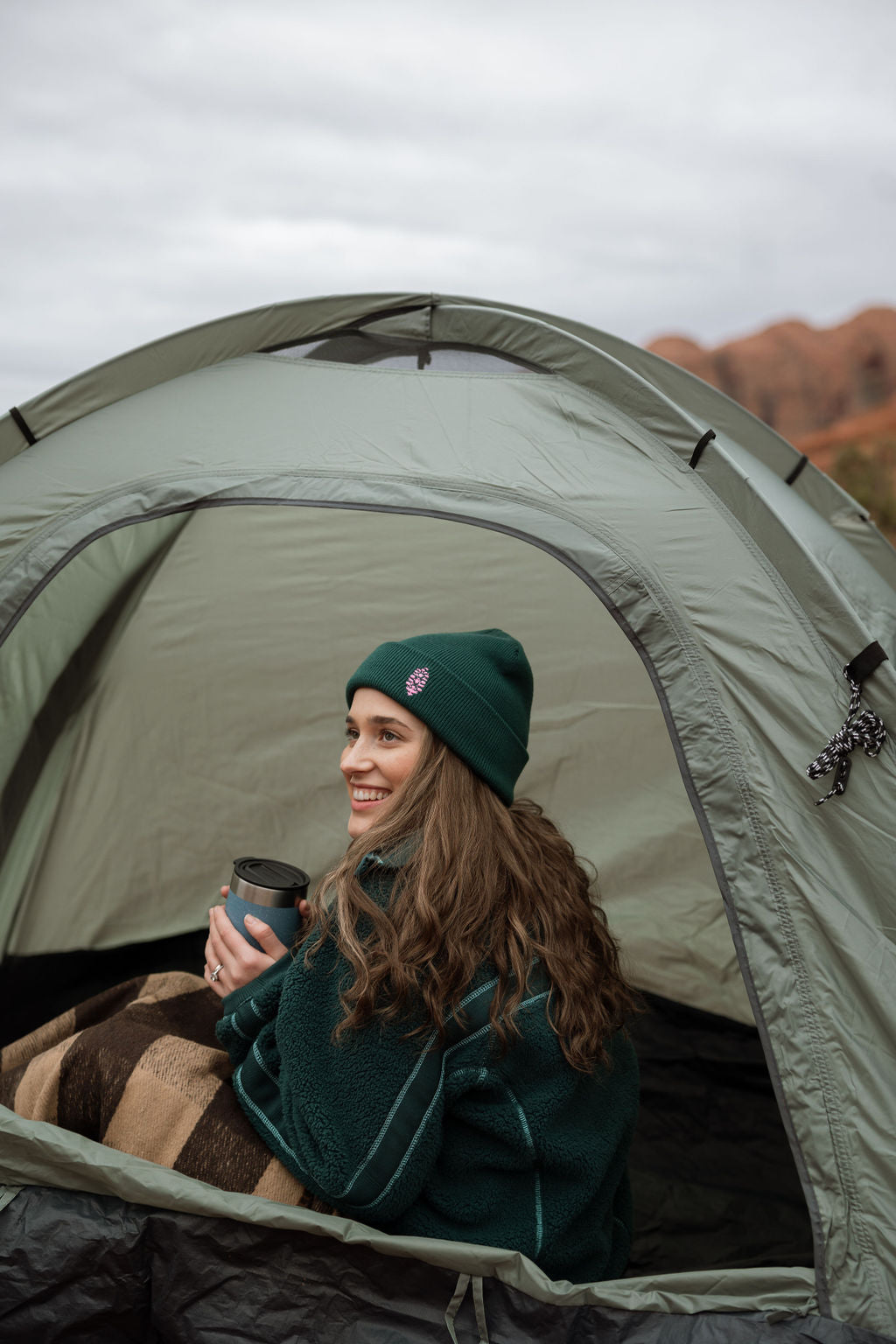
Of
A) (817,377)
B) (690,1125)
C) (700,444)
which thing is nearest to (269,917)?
(700,444)

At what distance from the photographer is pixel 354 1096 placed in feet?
3.66

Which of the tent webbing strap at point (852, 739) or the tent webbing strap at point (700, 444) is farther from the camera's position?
the tent webbing strap at point (700, 444)

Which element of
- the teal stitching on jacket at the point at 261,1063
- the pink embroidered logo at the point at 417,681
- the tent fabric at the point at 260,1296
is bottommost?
the tent fabric at the point at 260,1296

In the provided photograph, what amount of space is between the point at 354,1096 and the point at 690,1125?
4.32 ft

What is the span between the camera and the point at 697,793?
136cm

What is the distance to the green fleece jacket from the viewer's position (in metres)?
1.12

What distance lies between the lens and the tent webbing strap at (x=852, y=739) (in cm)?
132

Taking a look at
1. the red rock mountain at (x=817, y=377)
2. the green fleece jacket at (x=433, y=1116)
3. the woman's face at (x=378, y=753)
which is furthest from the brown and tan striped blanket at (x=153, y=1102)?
the red rock mountain at (x=817, y=377)

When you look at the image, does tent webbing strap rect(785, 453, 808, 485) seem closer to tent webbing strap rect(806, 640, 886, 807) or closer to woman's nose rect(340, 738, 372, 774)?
tent webbing strap rect(806, 640, 886, 807)

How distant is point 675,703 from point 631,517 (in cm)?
27

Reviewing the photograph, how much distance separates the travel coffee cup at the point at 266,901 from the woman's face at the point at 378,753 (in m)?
0.11

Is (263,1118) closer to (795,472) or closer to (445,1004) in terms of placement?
(445,1004)

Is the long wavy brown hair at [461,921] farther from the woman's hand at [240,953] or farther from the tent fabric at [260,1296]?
the tent fabric at [260,1296]

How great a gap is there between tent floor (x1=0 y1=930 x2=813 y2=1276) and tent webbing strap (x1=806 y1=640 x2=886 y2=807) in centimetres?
95
